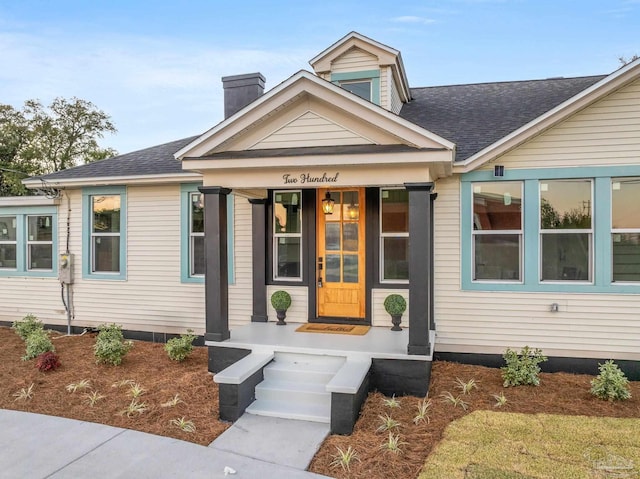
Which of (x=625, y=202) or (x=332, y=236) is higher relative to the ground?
(x=625, y=202)

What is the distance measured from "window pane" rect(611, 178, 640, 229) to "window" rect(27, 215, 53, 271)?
417 inches

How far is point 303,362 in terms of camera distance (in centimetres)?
597

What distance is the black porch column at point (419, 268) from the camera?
18.6ft

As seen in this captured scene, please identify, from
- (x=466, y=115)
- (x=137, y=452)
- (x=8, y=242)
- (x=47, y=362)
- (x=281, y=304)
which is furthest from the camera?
(x=8, y=242)

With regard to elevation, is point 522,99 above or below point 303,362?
above

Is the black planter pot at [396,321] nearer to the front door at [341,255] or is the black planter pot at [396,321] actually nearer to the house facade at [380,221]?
the house facade at [380,221]

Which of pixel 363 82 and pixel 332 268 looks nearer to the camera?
pixel 332 268

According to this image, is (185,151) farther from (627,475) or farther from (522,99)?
(522,99)

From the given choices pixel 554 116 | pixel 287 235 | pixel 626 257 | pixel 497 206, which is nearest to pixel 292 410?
pixel 287 235

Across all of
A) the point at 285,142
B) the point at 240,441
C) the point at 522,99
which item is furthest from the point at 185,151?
the point at 522,99

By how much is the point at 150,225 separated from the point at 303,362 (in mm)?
4552

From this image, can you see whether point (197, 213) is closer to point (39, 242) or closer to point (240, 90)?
point (240, 90)

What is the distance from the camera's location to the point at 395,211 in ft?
24.3

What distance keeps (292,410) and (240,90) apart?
23.1 feet
